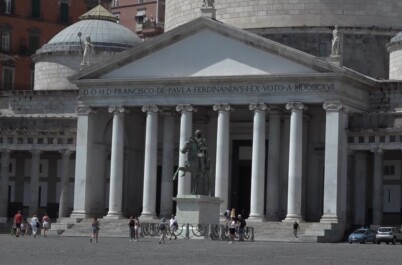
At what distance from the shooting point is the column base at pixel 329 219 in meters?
74.8

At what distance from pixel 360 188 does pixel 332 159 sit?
4071mm

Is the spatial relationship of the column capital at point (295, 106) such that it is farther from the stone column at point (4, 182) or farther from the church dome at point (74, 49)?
the stone column at point (4, 182)

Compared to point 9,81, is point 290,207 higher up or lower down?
lower down

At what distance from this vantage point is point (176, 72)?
7994 cm

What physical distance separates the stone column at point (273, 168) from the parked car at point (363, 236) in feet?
24.9

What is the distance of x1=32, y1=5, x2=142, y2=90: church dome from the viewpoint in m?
92.4

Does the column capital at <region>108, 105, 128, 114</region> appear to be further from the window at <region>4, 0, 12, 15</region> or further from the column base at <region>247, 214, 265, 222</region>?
the window at <region>4, 0, 12, 15</region>

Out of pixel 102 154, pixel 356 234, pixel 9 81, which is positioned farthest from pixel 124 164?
pixel 9 81

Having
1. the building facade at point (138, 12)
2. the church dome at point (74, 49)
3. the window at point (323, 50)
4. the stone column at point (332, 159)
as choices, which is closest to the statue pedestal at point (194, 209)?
the stone column at point (332, 159)

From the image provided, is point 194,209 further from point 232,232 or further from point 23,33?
point 23,33

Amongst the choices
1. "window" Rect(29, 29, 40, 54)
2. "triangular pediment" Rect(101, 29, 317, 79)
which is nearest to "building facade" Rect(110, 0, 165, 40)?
"window" Rect(29, 29, 40, 54)

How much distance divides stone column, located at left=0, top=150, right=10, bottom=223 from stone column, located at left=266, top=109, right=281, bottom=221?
744 inches

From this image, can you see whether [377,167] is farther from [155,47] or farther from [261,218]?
[155,47]

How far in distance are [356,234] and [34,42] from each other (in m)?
46.3
